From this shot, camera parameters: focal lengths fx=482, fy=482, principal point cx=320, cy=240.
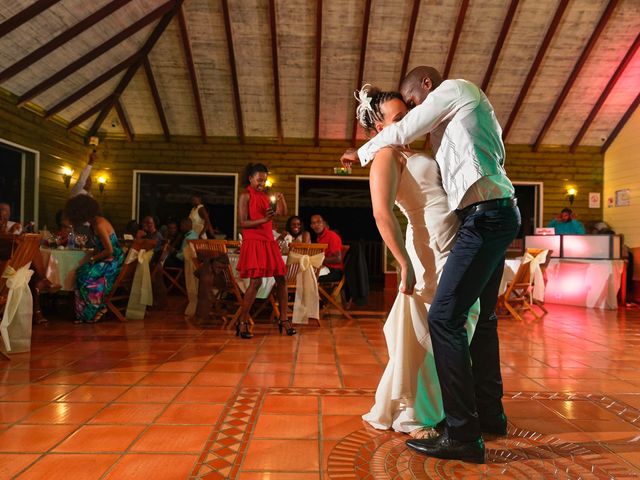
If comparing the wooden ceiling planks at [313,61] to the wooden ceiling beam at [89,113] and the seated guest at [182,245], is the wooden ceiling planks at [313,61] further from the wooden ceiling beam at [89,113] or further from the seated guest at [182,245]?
the seated guest at [182,245]

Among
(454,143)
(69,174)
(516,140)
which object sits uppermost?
(516,140)

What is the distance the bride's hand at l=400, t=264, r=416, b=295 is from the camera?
1.91 m

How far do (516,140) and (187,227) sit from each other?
6.86 metres

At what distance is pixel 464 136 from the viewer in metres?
1.70

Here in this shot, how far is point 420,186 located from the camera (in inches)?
75.5

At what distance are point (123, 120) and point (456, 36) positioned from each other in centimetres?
641

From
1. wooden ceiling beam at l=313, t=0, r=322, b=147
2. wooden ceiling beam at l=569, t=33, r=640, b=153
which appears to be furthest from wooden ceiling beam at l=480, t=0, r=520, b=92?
wooden ceiling beam at l=313, t=0, r=322, b=147

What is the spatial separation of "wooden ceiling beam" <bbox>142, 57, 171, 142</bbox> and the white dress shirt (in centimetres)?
799

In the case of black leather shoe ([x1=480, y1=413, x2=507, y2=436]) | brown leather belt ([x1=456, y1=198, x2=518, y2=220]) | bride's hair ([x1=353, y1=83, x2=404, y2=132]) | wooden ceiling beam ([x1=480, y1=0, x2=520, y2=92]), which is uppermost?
wooden ceiling beam ([x1=480, y1=0, x2=520, y2=92])

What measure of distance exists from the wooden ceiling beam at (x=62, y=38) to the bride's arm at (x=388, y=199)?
20.5 feet

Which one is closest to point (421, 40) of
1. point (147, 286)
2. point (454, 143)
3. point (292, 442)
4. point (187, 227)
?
point (187, 227)

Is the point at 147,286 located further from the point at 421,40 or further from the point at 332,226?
the point at 332,226

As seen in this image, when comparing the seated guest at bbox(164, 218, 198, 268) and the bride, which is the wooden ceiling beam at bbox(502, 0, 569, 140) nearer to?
the seated guest at bbox(164, 218, 198, 268)

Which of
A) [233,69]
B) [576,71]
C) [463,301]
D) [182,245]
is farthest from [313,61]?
[463,301]
